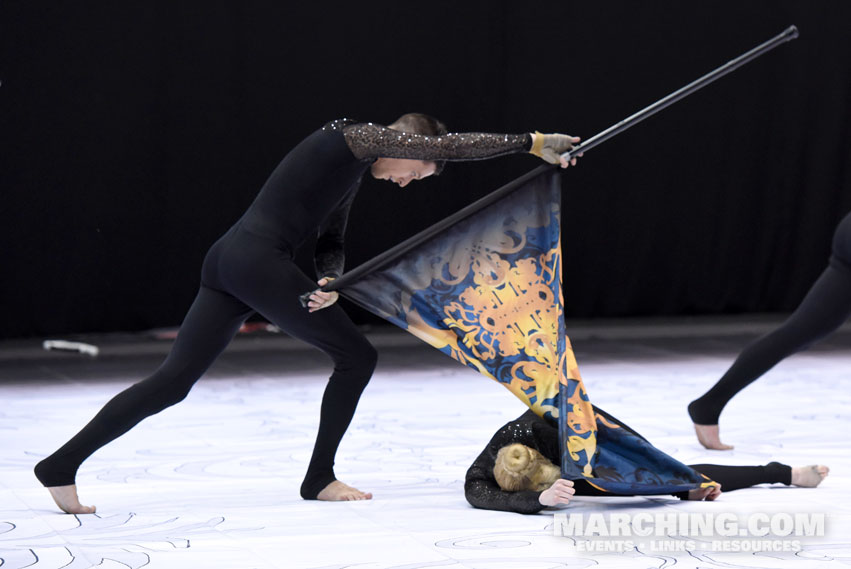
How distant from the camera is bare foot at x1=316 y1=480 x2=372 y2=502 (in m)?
3.14

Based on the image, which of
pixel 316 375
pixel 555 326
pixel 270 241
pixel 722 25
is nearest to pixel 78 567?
pixel 270 241

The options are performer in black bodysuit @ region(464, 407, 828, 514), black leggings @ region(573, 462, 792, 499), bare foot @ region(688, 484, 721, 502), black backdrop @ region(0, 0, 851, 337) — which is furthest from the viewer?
black backdrop @ region(0, 0, 851, 337)

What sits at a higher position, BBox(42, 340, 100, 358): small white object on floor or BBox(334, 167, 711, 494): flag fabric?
BBox(334, 167, 711, 494): flag fabric

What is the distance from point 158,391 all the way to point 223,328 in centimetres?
22

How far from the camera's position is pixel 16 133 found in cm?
614

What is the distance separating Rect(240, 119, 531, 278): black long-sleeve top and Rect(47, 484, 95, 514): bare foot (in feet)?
2.61

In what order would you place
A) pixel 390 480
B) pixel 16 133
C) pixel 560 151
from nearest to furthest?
1. pixel 560 151
2. pixel 390 480
3. pixel 16 133

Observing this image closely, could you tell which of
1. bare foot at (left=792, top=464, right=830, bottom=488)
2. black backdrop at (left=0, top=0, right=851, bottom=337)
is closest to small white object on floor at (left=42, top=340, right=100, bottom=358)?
black backdrop at (left=0, top=0, right=851, bottom=337)

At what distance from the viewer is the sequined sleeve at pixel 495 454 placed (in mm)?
2967

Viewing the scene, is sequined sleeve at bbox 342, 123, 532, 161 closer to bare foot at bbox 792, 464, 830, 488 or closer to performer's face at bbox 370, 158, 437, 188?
performer's face at bbox 370, 158, 437, 188

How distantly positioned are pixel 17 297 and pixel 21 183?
0.61 metres

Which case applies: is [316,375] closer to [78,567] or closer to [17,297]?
[17,297]

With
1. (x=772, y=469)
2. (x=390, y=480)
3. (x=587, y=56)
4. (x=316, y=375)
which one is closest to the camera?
(x=772, y=469)

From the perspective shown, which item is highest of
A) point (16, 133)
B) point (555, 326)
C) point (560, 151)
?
point (16, 133)
